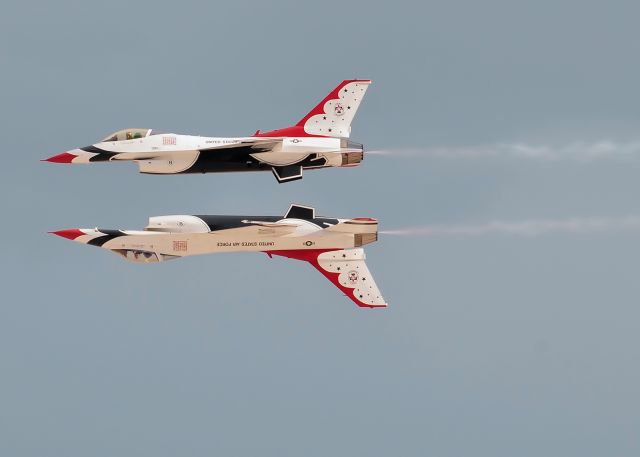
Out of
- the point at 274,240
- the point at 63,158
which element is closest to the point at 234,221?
the point at 274,240

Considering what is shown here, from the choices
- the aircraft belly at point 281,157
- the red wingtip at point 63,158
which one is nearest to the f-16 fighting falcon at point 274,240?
the aircraft belly at point 281,157

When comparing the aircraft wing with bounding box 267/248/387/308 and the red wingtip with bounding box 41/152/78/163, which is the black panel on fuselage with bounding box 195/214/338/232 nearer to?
the aircraft wing with bounding box 267/248/387/308

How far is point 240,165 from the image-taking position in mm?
73625

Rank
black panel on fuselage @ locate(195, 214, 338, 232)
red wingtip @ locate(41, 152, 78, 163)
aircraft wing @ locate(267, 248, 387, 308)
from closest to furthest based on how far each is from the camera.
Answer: black panel on fuselage @ locate(195, 214, 338, 232), aircraft wing @ locate(267, 248, 387, 308), red wingtip @ locate(41, 152, 78, 163)

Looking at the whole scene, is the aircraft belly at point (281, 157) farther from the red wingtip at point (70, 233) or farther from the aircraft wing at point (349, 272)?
the red wingtip at point (70, 233)

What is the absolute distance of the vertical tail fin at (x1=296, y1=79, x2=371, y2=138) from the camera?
7438cm

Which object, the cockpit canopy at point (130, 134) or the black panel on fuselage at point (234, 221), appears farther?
the cockpit canopy at point (130, 134)

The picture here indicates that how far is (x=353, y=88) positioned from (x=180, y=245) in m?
11.3

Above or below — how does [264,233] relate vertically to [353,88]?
below

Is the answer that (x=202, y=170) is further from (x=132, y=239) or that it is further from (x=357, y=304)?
(x=357, y=304)

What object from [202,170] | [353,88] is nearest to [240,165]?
[202,170]

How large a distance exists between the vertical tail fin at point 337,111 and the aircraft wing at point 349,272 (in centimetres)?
569

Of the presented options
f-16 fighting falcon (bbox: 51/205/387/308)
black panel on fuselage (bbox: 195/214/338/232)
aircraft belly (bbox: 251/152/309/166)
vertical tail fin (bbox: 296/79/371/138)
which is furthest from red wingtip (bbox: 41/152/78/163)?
vertical tail fin (bbox: 296/79/371/138)

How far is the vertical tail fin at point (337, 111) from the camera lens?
74.4 meters
